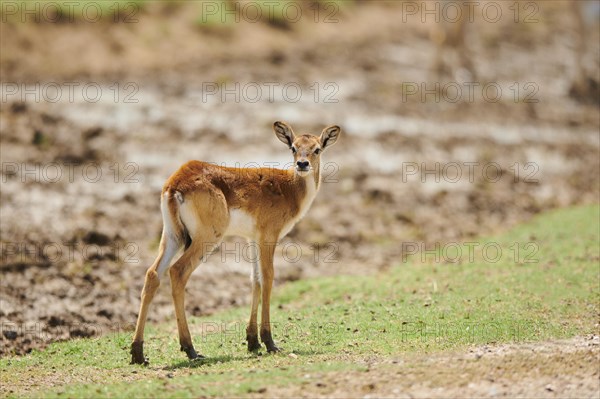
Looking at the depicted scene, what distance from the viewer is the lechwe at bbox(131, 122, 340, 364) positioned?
33.9 ft

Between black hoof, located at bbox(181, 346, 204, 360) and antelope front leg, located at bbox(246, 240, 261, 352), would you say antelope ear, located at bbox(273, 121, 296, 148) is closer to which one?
antelope front leg, located at bbox(246, 240, 261, 352)

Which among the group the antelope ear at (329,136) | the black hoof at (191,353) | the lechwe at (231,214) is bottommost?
the black hoof at (191,353)

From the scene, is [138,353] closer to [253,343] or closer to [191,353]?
[191,353]

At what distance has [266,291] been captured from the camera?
10.7 meters

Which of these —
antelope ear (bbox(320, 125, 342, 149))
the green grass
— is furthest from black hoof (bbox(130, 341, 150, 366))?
antelope ear (bbox(320, 125, 342, 149))

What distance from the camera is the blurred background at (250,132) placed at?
15.3 m

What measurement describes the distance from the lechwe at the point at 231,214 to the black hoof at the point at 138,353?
12 millimetres

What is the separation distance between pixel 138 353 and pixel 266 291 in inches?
67.4

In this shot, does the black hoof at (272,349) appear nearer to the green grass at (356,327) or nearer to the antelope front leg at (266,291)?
the antelope front leg at (266,291)

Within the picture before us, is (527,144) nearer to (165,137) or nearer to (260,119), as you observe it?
(260,119)

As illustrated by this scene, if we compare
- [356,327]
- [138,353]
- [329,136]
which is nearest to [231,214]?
[329,136]

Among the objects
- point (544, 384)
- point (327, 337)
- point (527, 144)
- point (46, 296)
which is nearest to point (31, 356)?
point (46, 296)

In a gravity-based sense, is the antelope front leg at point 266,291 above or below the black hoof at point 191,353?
above

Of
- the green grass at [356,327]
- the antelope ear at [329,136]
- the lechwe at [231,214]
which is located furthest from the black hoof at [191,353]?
the antelope ear at [329,136]
